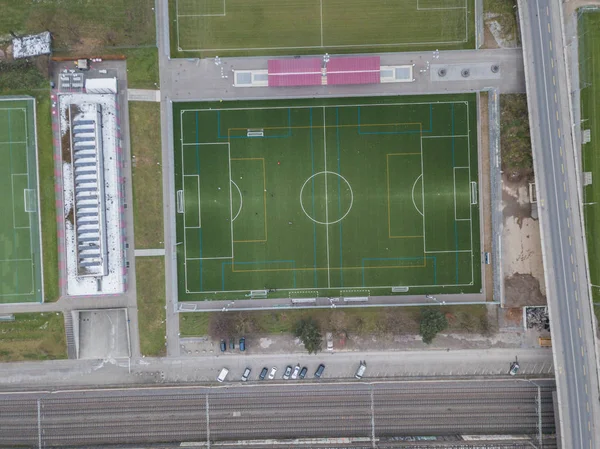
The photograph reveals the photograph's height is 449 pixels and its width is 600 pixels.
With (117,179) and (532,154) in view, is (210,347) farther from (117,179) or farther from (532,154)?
(532,154)

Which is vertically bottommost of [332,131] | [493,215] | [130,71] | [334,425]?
[334,425]

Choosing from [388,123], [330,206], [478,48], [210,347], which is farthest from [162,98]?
[478,48]

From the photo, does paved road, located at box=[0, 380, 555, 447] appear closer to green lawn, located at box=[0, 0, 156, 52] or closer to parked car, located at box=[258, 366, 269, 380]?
parked car, located at box=[258, 366, 269, 380]

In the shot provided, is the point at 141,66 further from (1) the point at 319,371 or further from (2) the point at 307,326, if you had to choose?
(1) the point at 319,371

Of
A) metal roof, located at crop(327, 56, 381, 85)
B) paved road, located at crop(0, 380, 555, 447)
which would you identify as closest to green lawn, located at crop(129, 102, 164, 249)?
paved road, located at crop(0, 380, 555, 447)

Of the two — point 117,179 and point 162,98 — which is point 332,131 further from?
point 117,179

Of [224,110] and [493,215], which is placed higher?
[224,110]

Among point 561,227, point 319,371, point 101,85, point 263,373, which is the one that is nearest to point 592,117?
point 561,227
